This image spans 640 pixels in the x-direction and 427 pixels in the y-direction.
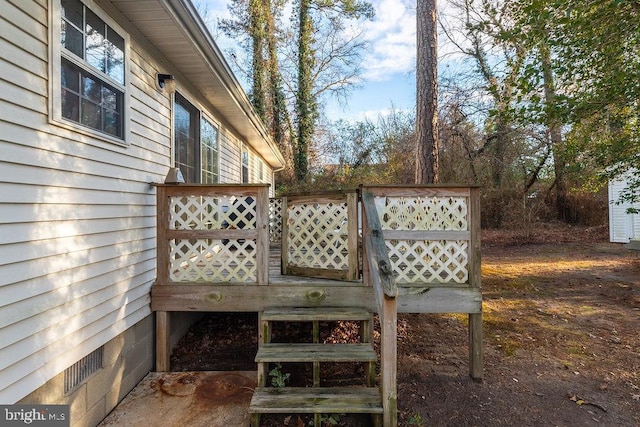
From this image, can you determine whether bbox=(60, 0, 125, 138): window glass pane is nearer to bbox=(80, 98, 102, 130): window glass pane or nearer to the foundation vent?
bbox=(80, 98, 102, 130): window glass pane

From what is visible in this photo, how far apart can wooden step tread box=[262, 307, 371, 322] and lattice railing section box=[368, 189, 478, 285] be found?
1.91 ft

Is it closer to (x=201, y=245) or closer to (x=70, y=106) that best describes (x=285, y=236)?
(x=201, y=245)

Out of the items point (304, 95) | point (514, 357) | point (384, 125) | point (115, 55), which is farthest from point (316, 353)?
point (384, 125)

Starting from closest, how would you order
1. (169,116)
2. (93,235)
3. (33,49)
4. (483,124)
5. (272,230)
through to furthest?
(33,49) → (93,235) → (169,116) → (272,230) → (483,124)

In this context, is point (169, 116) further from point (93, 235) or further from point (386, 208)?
point (386, 208)

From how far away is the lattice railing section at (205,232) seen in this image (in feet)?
10.9

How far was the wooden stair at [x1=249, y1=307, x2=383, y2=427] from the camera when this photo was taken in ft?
7.84

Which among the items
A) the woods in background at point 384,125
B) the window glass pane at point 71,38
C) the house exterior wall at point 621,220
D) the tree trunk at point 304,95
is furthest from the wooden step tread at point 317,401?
the tree trunk at point 304,95

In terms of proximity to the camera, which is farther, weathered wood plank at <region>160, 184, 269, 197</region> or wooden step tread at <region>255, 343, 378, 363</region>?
weathered wood plank at <region>160, 184, 269, 197</region>

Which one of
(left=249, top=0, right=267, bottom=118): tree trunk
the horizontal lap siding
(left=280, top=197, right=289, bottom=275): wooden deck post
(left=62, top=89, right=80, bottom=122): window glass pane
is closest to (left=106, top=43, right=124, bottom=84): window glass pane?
the horizontal lap siding

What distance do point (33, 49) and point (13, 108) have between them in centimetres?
44

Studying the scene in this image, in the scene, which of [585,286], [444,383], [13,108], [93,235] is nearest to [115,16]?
[13,108]

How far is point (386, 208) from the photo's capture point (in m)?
3.38

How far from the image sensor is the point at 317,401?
8.04ft
